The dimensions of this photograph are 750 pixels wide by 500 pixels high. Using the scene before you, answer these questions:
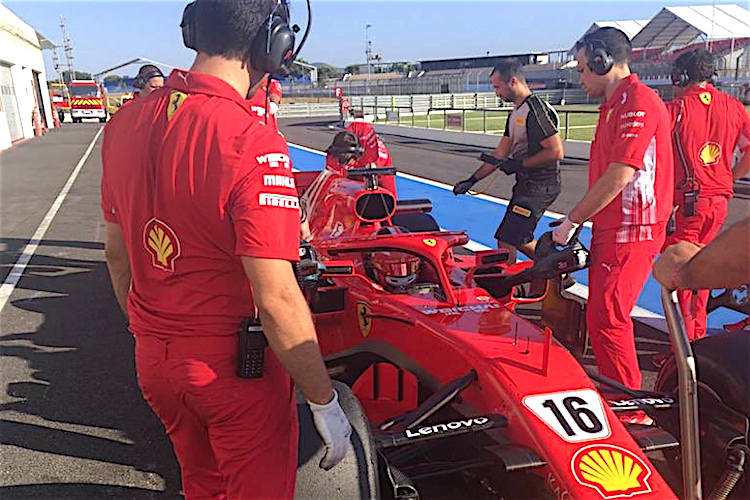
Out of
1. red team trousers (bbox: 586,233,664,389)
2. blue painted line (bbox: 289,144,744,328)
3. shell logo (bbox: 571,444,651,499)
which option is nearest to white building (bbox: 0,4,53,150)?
blue painted line (bbox: 289,144,744,328)

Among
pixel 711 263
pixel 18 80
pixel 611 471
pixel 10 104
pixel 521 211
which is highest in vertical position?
pixel 18 80

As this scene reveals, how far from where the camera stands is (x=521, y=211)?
5156mm

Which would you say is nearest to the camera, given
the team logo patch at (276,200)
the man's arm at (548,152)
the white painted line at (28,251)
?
the team logo patch at (276,200)

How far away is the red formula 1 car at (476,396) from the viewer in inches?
89.2

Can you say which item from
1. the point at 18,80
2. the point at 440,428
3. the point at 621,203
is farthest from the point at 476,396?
the point at 18,80

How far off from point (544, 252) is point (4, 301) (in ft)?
17.0

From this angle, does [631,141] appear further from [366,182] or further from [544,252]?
[366,182]

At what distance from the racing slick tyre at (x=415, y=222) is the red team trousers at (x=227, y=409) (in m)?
3.69

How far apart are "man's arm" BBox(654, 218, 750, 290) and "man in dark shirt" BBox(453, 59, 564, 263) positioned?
124 inches

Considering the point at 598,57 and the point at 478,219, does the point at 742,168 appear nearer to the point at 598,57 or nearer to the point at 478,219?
the point at 598,57

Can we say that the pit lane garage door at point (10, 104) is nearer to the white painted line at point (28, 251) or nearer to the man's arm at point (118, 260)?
the white painted line at point (28, 251)

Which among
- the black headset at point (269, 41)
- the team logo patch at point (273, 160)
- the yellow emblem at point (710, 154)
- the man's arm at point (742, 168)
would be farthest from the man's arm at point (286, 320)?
the man's arm at point (742, 168)

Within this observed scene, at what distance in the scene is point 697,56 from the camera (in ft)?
14.9

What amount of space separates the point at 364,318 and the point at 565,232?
116 cm
